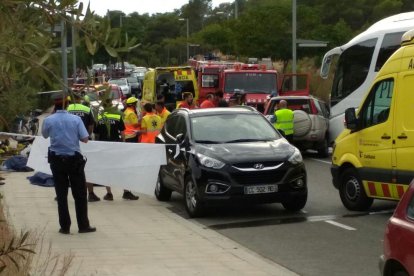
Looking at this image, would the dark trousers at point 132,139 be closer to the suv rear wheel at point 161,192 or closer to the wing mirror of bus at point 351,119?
the suv rear wheel at point 161,192

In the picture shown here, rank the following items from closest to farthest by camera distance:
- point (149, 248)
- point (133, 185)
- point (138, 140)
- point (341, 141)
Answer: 1. point (149, 248)
2. point (341, 141)
3. point (133, 185)
4. point (138, 140)

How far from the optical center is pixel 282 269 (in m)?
8.48

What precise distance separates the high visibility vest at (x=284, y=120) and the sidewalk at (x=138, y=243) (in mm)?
6608

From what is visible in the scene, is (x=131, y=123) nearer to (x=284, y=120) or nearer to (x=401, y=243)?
(x=284, y=120)

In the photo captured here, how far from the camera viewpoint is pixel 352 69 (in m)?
20.5

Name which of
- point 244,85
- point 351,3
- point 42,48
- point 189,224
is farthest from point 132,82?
point 42,48

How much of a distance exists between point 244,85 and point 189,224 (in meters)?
17.9

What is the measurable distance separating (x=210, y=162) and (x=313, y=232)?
1.94 meters

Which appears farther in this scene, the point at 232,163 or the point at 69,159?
the point at 232,163

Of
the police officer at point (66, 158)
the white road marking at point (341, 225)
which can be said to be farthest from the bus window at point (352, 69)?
the police officer at point (66, 158)

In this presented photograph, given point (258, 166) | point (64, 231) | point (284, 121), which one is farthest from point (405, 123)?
point (284, 121)

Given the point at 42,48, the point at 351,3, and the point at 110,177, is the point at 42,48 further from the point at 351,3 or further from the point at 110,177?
the point at 351,3

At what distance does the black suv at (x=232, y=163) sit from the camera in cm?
1159

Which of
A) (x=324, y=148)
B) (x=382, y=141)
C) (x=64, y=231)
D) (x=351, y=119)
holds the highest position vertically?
(x=351, y=119)
